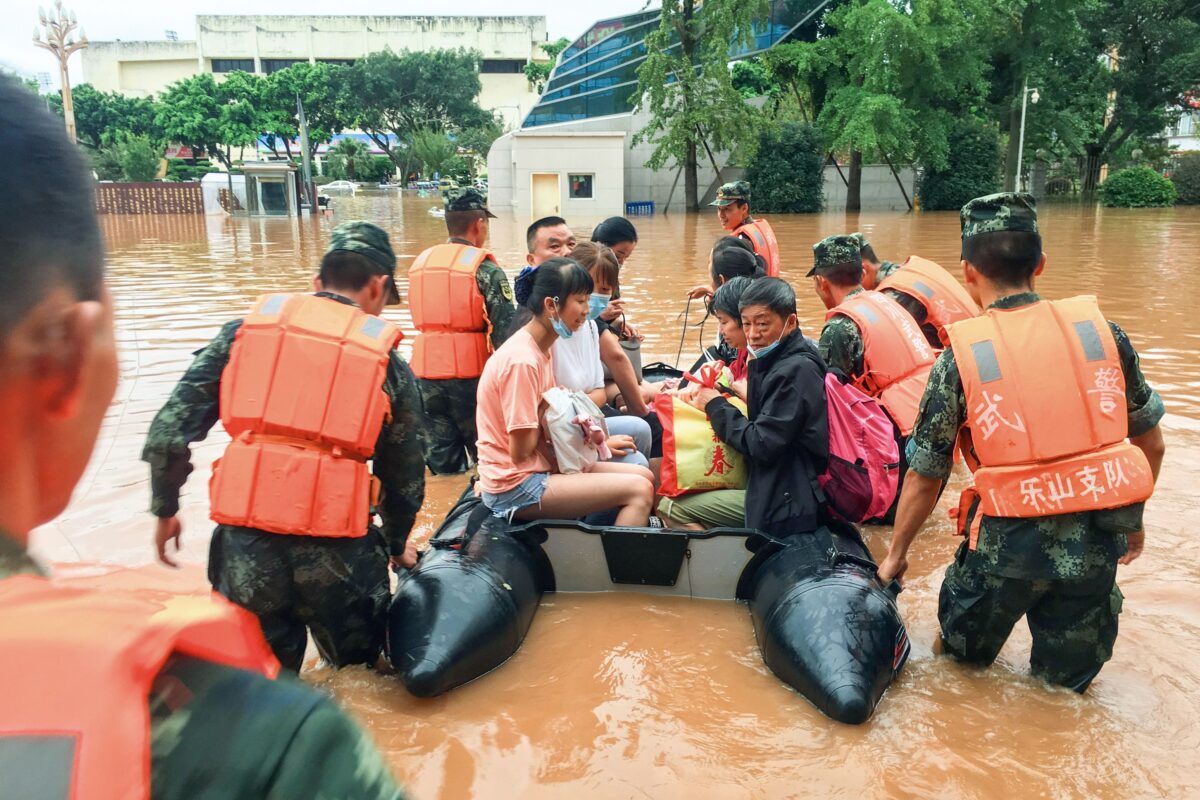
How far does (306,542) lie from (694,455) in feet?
6.61

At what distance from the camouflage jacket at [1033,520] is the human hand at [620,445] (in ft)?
5.46

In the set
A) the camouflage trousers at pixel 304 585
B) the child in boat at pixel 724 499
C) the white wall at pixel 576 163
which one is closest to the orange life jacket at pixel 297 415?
the camouflage trousers at pixel 304 585

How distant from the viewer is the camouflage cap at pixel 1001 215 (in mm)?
3145

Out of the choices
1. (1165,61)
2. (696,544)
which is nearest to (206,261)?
(696,544)

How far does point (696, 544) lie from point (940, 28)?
29.9 meters

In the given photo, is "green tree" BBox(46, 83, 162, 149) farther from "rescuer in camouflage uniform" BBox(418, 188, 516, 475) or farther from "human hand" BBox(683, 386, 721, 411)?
"human hand" BBox(683, 386, 721, 411)

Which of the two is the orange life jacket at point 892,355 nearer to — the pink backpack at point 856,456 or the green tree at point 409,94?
the pink backpack at point 856,456

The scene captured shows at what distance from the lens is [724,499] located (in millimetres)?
4414

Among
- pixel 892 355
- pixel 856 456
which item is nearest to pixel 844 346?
pixel 892 355

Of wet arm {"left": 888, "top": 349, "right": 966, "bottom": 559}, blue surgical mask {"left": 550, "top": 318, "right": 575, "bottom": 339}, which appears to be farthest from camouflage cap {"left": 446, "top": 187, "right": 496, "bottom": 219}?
wet arm {"left": 888, "top": 349, "right": 966, "bottom": 559}

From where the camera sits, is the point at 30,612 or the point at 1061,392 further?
the point at 1061,392

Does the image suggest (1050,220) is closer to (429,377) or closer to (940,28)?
(940,28)

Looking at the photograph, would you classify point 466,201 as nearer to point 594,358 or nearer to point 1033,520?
point 594,358

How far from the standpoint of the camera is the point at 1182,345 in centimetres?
924
